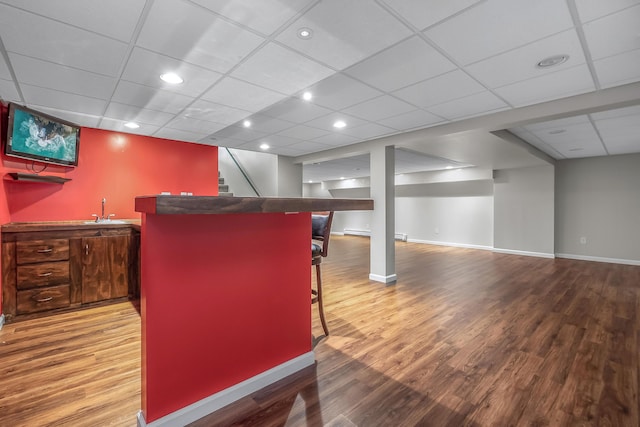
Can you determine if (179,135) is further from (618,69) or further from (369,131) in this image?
(618,69)

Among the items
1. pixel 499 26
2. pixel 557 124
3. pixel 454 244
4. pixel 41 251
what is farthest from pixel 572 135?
pixel 41 251

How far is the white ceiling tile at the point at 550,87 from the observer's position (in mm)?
2418

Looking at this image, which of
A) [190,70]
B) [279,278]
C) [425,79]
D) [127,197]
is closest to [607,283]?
[425,79]

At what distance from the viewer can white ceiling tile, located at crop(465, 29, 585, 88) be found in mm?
Result: 1948

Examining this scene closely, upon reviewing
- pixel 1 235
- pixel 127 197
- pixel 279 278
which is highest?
pixel 127 197

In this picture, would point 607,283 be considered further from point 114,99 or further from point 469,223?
point 114,99

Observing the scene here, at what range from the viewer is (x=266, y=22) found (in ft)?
5.76

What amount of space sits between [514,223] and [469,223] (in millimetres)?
1286

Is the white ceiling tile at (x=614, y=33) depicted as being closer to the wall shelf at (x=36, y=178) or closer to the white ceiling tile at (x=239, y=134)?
the white ceiling tile at (x=239, y=134)

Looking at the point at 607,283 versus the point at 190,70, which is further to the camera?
the point at 607,283

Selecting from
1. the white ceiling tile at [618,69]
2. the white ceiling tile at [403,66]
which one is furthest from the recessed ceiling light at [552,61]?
the white ceiling tile at [403,66]

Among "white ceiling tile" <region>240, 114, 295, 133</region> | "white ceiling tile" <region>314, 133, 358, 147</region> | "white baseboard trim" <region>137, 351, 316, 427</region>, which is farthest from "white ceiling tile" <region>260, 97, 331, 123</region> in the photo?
"white baseboard trim" <region>137, 351, 316, 427</region>

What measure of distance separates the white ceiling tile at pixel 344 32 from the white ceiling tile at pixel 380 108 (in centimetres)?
93

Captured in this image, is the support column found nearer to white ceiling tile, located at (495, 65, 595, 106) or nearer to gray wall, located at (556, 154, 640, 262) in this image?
white ceiling tile, located at (495, 65, 595, 106)
